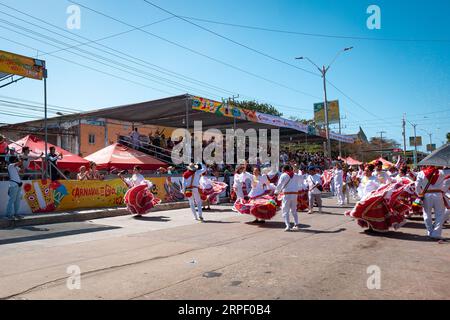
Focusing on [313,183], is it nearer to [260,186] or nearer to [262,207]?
[260,186]

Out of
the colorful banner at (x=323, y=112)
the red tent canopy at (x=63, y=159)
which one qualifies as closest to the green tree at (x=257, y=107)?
the colorful banner at (x=323, y=112)

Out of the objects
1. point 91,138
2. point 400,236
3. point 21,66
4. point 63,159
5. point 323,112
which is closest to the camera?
point 400,236

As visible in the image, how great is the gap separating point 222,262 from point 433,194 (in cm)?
526

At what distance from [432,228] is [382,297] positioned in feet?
16.4

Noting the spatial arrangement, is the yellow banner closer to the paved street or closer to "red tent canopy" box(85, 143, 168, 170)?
the paved street

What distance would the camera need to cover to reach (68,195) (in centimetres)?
1500

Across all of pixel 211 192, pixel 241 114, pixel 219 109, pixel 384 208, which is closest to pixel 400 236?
pixel 384 208

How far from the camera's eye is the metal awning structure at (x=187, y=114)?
2031cm

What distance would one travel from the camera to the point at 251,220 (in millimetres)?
13062

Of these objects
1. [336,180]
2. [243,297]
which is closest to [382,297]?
[243,297]

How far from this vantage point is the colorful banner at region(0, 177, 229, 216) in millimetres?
13488

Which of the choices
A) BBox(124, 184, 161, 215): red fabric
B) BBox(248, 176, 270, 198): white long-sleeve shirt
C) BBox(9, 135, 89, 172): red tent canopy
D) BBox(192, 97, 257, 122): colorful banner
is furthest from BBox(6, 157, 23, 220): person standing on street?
BBox(192, 97, 257, 122): colorful banner
